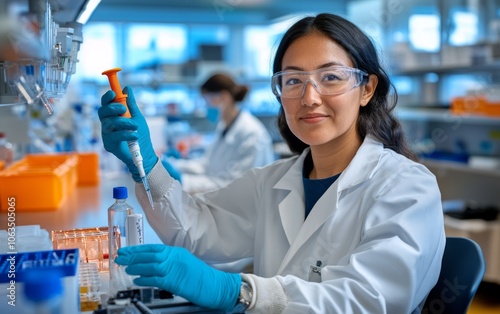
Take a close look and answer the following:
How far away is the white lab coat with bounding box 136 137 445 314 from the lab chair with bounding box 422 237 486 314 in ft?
0.31

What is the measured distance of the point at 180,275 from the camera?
3.78 ft

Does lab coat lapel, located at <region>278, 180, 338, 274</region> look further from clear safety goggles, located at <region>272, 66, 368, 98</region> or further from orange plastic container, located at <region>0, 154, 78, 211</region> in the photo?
orange plastic container, located at <region>0, 154, 78, 211</region>

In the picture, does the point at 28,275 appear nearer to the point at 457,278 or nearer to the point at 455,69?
the point at 457,278

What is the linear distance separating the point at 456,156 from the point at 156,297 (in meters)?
3.68

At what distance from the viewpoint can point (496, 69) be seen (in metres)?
4.41

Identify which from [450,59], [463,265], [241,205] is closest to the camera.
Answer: [463,265]

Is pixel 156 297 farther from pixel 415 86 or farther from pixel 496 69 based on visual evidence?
pixel 415 86

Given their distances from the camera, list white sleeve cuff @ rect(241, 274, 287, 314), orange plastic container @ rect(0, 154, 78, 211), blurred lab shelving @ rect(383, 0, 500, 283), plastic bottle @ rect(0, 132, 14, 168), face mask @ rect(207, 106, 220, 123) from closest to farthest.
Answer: white sleeve cuff @ rect(241, 274, 287, 314) < orange plastic container @ rect(0, 154, 78, 211) < plastic bottle @ rect(0, 132, 14, 168) < blurred lab shelving @ rect(383, 0, 500, 283) < face mask @ rect(207, 106, 220, 123)

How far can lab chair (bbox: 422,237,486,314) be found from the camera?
1439mm

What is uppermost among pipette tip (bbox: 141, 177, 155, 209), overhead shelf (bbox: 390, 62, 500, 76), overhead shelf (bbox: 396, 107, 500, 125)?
overhead shelf (bbox: 390, 62, 500, 76)

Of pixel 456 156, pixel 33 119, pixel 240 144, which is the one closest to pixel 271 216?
pixel 33 119

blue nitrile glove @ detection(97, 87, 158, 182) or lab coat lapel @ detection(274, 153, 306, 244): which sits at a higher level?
blue nitrile glove @ detection(97, 87, 158, 182)

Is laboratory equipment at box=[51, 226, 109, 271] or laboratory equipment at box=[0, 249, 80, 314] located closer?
laboratory equipment at box=[0, 249, 80, 314]

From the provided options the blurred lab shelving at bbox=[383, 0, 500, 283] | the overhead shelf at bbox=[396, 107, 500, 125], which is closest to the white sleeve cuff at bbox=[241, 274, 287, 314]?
the blurred lab shelving at bbox=[383, 0, 500, 283]
